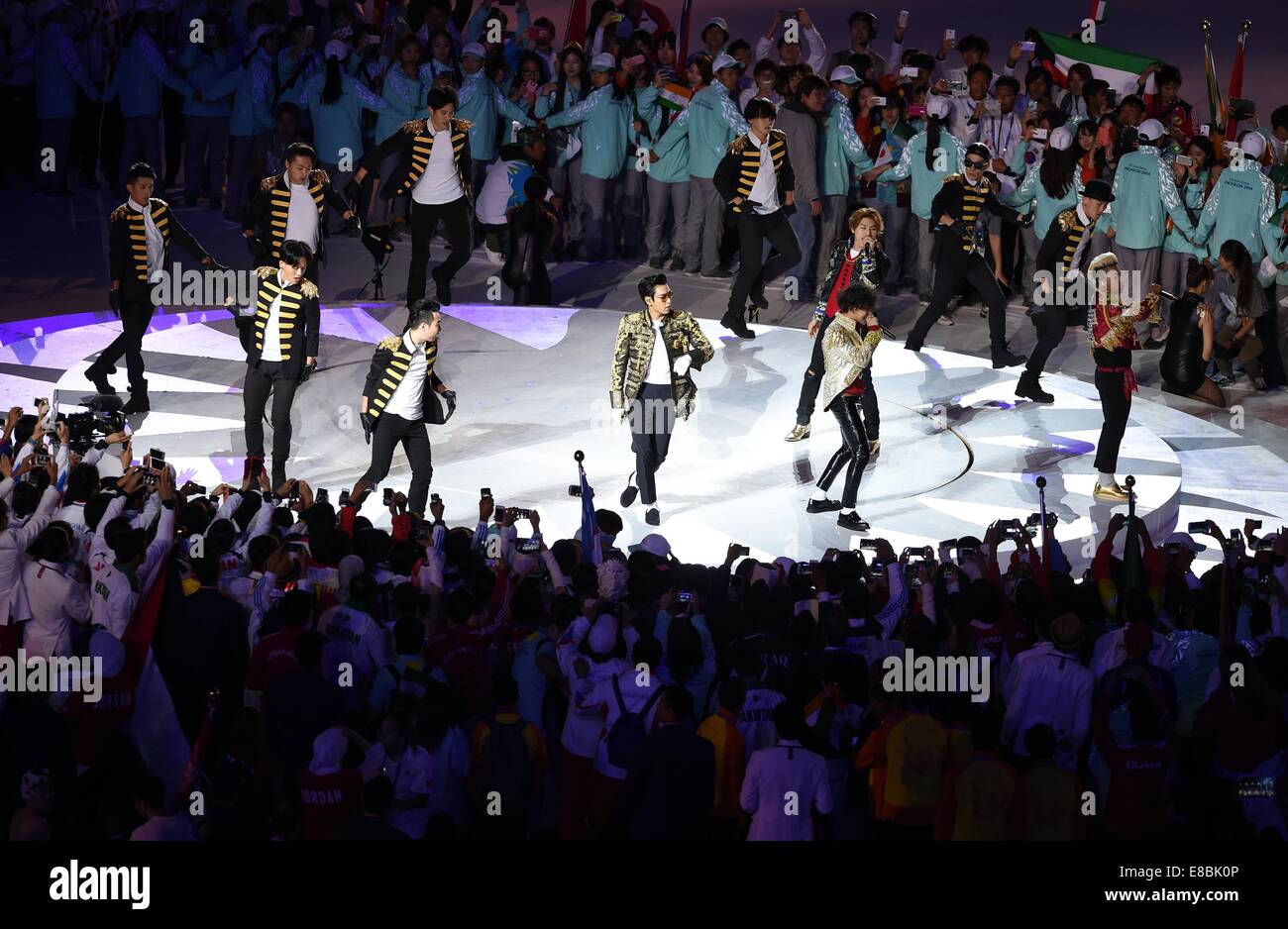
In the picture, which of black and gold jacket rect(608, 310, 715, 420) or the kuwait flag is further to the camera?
the kuwait flag

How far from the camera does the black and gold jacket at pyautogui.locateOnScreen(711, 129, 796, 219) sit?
505 inches

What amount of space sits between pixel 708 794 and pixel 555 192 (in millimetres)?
10596

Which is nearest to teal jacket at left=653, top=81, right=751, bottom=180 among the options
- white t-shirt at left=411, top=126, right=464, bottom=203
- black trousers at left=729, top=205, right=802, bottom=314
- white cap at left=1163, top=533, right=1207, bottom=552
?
black trousers at left=729, top=205, right=802, bottom=314

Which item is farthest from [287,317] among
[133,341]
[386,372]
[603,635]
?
[603,635]

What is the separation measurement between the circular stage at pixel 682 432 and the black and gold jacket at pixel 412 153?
1.17 meters

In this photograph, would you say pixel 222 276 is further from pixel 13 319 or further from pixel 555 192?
pixel 555 192

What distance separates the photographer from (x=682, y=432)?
1125cm

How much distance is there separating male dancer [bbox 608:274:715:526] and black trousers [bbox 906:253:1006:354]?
3.53 m

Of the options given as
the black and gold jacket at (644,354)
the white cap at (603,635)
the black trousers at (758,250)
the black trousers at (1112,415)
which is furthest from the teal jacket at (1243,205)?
the white cap at (603,635)

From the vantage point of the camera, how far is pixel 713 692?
257 inches

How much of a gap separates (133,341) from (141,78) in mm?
5561

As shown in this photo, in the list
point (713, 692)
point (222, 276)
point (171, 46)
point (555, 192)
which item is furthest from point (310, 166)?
point (713, 692)

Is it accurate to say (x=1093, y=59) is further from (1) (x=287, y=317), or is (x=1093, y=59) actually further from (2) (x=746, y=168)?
(1) (x=287, y=317)

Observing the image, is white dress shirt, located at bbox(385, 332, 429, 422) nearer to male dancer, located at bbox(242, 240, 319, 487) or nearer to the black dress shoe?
male dancer, located at bbox(242, 240, 319, 487)
